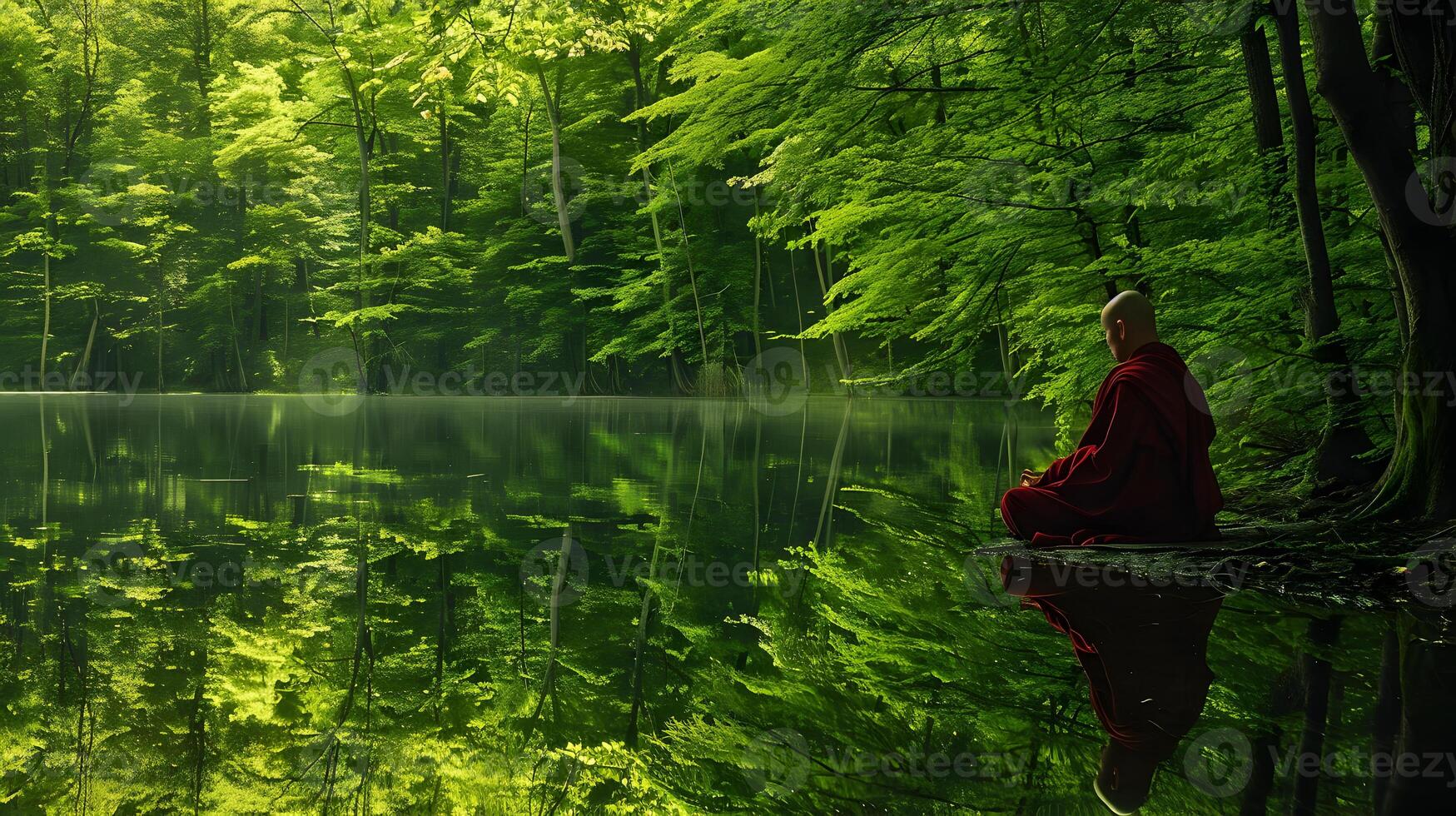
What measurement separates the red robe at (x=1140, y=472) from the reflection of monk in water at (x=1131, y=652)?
42 centimetres

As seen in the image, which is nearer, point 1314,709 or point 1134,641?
point 1314,709

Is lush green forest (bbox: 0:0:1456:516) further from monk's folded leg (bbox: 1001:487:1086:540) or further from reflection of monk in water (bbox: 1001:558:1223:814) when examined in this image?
reflection of monk in water (bbox: 1001:558:1223:814)

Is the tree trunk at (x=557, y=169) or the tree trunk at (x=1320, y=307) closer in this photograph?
the tree trunk at (x=1320, y=307)

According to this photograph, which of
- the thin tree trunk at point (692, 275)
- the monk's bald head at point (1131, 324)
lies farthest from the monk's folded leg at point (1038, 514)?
the thin tree trunk at point (692, 275)

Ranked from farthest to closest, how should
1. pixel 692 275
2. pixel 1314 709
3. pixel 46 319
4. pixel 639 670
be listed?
1. pixel 46 319
2. pixel 692 275
3. pixel 639 670
4. pixel 1314 709

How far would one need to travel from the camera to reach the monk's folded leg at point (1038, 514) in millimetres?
5652

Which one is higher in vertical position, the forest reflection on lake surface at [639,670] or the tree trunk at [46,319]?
the tree trunk at [46,319]

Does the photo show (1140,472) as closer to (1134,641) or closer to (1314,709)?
(1134,641)

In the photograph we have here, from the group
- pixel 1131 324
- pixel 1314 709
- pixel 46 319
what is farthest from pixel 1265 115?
pixel 46 319

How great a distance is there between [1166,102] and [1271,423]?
332 centimetres

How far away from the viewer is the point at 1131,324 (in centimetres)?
586

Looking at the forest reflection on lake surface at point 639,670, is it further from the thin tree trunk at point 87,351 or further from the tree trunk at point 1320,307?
the thin tree trunk at point 87,351

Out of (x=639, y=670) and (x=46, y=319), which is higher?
(x=46, y=319)

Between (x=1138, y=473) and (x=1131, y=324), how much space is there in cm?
86
